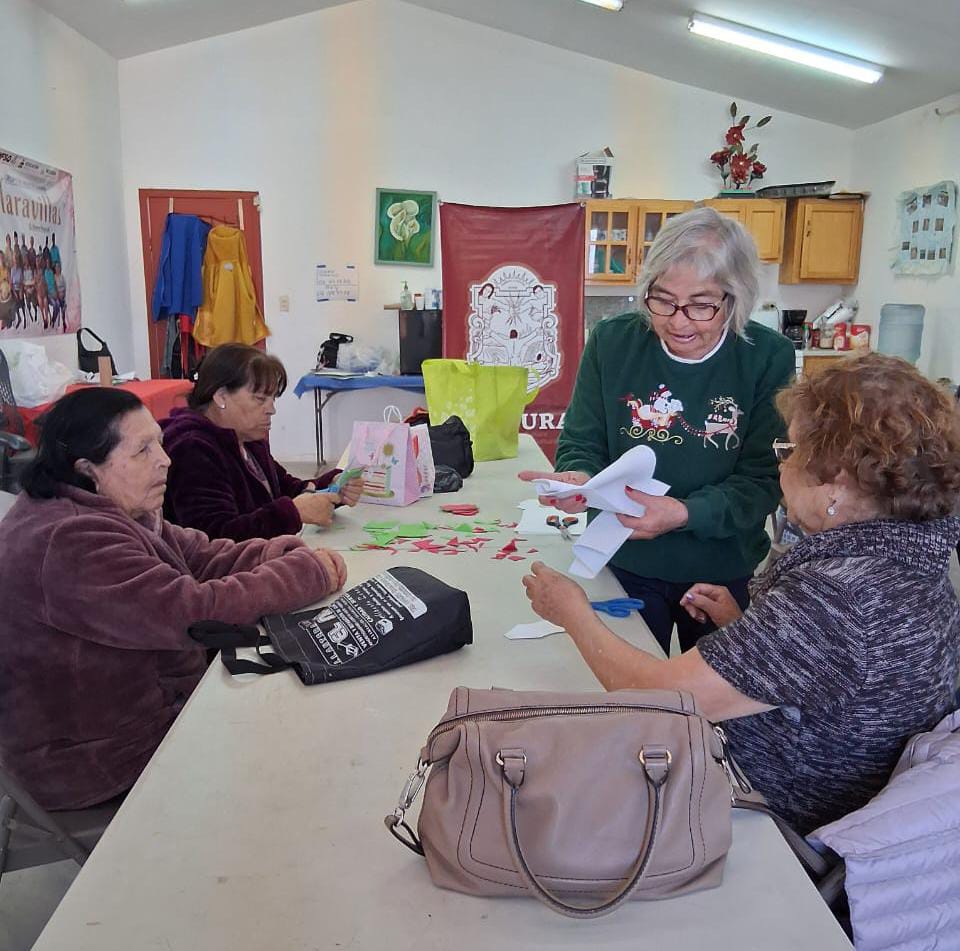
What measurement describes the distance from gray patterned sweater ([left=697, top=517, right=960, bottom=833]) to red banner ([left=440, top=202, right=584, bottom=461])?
3.72 metres

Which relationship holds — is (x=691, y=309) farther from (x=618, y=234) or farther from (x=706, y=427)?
(x=618, y=234)

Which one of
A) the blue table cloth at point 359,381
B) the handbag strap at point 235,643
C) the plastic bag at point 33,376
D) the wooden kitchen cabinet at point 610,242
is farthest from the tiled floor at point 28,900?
the wooden kitchen cabinet at point 610,242

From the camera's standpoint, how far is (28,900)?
1.84 metres

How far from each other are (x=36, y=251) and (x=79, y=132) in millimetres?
1357

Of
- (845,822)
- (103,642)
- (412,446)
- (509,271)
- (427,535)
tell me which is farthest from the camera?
(509,271)

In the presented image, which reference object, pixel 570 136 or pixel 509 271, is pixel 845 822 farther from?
pixel 570 136

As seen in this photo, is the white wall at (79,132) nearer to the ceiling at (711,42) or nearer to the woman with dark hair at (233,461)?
the ceiling at (711,42)

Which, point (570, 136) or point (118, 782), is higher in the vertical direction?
point (570, 136)

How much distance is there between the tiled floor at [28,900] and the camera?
1727 millimetres

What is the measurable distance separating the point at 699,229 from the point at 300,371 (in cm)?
567

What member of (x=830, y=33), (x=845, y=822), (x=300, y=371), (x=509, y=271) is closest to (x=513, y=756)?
(x=845, y=822)

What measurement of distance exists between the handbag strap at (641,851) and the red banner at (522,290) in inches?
158

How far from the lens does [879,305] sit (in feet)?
20.9

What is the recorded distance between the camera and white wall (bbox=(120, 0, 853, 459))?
A: 6.54 meters
